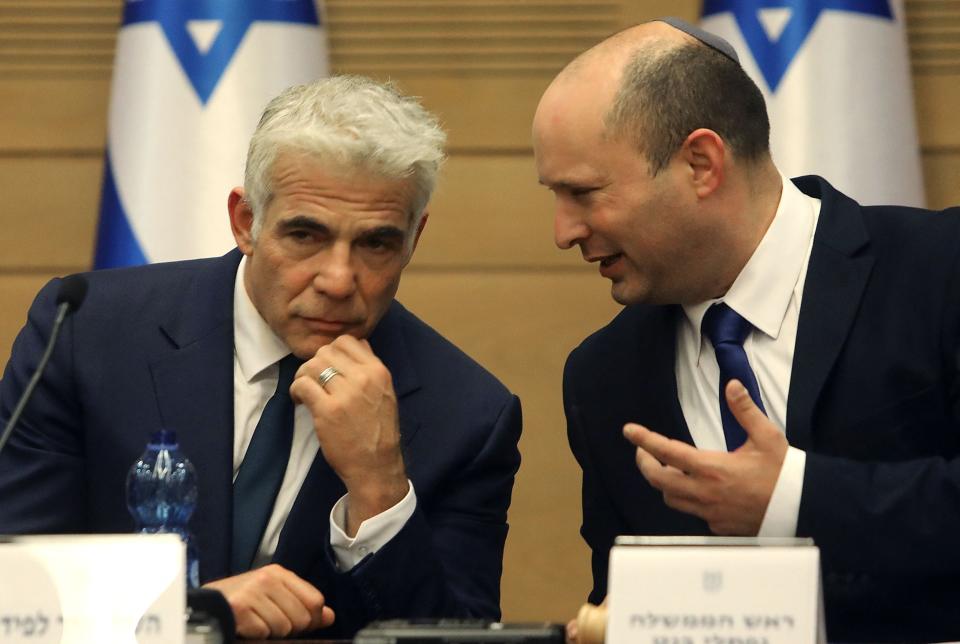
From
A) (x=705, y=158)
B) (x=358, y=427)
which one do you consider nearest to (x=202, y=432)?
(x=358, y=427)

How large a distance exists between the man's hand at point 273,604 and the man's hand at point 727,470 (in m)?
0.50

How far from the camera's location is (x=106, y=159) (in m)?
4.12

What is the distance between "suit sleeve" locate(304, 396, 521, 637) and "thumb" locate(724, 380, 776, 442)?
563 millimetres

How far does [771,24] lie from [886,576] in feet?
6.99

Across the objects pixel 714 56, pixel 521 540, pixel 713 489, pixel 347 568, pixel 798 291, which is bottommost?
pixel 521 540

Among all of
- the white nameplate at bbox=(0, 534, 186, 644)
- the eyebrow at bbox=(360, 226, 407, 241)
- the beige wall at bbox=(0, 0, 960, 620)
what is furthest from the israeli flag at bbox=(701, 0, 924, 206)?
the white nameplate at bbox=(0, 534, 186, 644)

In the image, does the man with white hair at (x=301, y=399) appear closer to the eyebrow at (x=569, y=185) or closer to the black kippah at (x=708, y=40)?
the eyebrow at (x=569, y=185)

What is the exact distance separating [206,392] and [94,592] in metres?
0.93

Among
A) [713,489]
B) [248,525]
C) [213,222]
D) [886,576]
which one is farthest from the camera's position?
[213,222]

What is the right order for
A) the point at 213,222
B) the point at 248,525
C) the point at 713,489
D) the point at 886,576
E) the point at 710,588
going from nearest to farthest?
the point at 710,588
the point at 713,489
the point at 886,576
the point at 248,525
the point at 213,222

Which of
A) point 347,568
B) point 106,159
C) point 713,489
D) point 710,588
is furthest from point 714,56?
point 106,159

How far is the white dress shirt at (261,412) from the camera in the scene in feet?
7.61

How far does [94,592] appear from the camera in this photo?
1.58 meters

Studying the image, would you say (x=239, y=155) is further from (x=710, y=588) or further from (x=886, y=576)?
(x=710, y=588)
